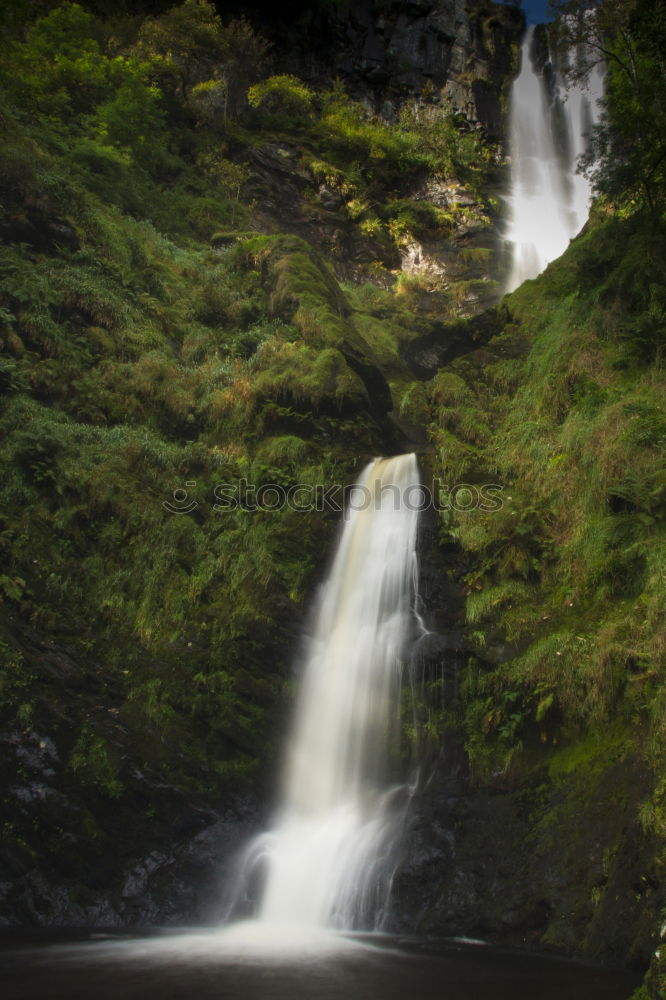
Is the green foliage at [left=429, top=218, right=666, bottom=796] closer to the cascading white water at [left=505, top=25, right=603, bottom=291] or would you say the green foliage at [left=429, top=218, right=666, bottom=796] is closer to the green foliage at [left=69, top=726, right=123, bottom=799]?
the green foliage at [left=69, top=726, right=123, bottom=799]

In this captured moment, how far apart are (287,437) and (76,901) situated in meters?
7.71

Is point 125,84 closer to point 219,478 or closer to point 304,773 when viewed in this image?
point 219,478

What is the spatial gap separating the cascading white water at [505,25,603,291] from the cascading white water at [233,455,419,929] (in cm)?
1491

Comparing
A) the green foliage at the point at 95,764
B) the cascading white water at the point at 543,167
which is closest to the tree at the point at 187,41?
the cascading white water at the point at 543,167

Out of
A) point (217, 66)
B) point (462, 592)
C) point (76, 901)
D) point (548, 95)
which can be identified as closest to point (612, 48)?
point (462, 592)

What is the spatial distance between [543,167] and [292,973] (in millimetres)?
31882

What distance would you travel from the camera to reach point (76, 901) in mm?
7176

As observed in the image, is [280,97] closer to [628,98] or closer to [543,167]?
[543,167]

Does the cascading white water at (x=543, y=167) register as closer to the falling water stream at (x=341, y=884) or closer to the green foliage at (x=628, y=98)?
the green foliage at (x=628, y=98)

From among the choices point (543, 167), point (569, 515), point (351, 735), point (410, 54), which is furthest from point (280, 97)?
point (351, 735)

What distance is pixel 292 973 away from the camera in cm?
539

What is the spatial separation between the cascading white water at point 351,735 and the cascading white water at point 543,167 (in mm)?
14913

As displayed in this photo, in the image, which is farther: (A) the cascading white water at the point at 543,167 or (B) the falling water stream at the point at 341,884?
(A) the cascading white water at the point at 543,167

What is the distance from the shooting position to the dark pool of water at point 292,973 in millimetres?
4852
